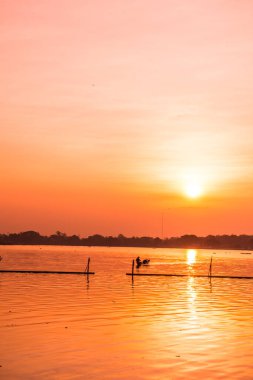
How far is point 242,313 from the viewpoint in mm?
37094

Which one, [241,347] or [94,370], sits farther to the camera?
[241,347]

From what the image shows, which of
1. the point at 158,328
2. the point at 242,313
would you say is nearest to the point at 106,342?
the point at 158,328

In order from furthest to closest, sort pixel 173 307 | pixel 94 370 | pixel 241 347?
1. pixel 173 307
2. pixel 241 347
3. pixel 94 370

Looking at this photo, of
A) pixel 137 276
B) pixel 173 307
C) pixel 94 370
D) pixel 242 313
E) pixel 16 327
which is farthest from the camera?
pixel 137 276

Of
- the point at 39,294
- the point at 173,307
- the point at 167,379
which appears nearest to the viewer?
the point at 167,379

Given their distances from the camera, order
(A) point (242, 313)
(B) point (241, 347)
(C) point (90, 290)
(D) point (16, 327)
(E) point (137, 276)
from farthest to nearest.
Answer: (E) point (137, 276) < (C) point (90, 290) < (A) point (242, 313) < (D) point (16, 327) < (B) point (241, 347)

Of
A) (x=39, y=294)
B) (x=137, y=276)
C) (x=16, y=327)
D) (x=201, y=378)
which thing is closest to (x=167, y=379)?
(x=201, y=378)

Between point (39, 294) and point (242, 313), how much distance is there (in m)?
19.2

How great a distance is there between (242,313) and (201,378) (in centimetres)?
1949

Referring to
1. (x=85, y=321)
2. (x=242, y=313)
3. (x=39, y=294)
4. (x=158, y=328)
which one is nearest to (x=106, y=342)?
(x=158, y=328)

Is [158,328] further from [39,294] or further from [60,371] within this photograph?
[39,294]

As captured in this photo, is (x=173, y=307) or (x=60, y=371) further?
(x=173, y=307)

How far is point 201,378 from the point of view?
18516 millimetres

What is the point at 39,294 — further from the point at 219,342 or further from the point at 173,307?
the point at 219,342
